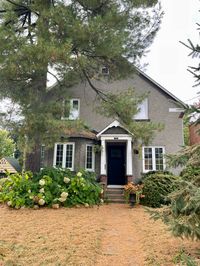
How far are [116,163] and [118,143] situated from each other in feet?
4.18

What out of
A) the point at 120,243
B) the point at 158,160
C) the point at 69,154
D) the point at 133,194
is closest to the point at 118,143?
the point at 158,160

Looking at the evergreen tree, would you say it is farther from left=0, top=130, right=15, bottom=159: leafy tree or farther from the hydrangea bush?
left=0, top=130, right=15, bottom=159: leafy tree

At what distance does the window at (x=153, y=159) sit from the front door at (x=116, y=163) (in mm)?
1295

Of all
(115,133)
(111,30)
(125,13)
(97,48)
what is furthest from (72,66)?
(115,133)

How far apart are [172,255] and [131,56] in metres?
9.23

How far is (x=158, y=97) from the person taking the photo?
17.0 m

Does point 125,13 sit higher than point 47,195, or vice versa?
point 125,13

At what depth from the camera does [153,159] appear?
16141mm

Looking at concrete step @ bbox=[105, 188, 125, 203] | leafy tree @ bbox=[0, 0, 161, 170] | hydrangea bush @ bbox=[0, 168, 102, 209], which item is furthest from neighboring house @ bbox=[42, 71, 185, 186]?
leafy tree @ bbox=[0, 0, 161, 170]

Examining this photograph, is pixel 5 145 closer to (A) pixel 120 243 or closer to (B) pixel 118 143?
(B) pixel 118 143

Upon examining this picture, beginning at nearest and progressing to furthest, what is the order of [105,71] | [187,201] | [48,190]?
[187,201] < [48,190] < [105,71]

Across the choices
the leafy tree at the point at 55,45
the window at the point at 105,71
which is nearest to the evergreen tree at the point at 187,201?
the leafy tree at the point at 55,45

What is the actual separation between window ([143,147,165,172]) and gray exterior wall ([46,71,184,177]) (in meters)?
0.31

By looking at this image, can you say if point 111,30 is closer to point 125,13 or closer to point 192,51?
point 125,13
